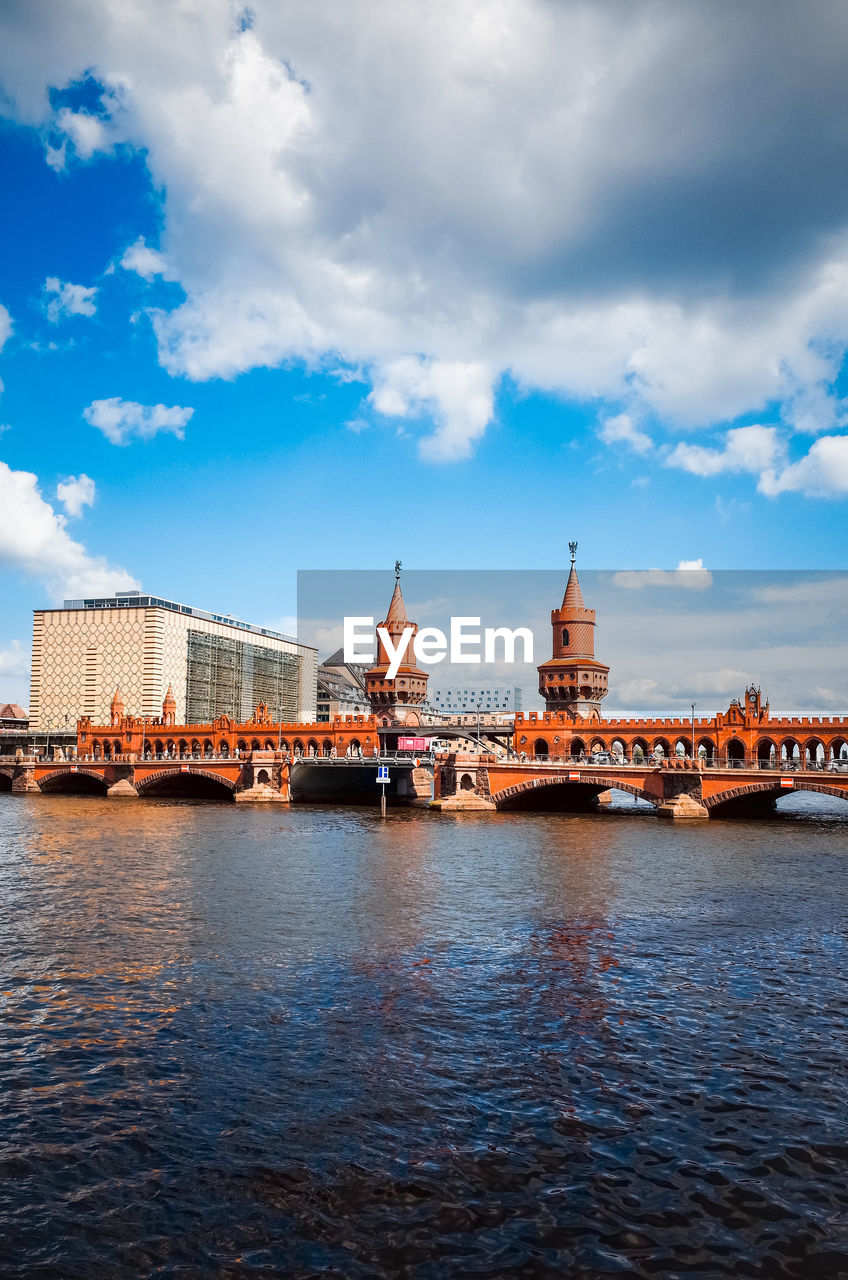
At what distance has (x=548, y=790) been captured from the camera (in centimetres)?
9112

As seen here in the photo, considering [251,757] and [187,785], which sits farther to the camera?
[187,785]

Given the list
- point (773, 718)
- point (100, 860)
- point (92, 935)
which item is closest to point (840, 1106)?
point (92, 935)

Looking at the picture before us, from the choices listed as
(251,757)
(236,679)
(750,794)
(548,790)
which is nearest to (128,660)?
(236,679)

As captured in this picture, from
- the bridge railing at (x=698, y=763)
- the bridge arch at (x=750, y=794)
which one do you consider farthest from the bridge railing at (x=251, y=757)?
the bridge arch at (x=750, y=794)

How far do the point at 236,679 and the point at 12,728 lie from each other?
154 feet

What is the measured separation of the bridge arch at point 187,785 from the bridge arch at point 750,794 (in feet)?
160

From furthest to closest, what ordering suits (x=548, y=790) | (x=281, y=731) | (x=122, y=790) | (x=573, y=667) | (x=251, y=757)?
(x=281, y=731), (x=573, y=667), (x=122, y=790), (x=251, y=757), (x=548, y=790)

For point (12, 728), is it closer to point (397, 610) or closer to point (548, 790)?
point (397, 610)

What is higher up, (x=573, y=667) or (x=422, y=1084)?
(x=573, y=667)

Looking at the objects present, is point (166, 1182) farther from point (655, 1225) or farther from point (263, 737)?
point (263, 737)

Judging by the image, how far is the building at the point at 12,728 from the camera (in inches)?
6162

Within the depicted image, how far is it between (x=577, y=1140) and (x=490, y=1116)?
67.6 inches

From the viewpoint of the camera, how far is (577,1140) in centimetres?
1595

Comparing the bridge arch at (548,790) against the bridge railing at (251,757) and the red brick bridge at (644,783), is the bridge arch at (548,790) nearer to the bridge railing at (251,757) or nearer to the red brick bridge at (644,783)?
the red brick bridge at (644,783)
